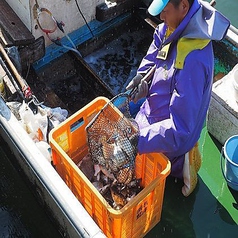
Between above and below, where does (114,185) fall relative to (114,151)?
below

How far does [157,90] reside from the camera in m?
4.22

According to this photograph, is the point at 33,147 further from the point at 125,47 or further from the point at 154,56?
the point at 125,47

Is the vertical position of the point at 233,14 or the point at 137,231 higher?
the point at 233,14

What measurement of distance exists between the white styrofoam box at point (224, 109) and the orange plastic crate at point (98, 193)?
44.3 inches

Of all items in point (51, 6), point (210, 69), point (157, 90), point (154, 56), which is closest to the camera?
point (210, 69)

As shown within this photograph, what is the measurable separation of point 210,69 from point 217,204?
162cm

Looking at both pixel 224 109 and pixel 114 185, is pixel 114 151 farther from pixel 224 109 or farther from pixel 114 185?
pixel 224 109

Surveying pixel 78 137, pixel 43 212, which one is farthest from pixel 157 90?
pixel 43 212

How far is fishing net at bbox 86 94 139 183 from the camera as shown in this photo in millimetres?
3961

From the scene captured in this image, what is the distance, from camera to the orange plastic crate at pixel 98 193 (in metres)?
3.84

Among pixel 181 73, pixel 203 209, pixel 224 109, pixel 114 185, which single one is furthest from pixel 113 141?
pixel 224 109

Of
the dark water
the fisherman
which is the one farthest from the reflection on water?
the fisherman

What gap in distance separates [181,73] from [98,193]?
1181mm

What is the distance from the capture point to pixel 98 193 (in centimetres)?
382
